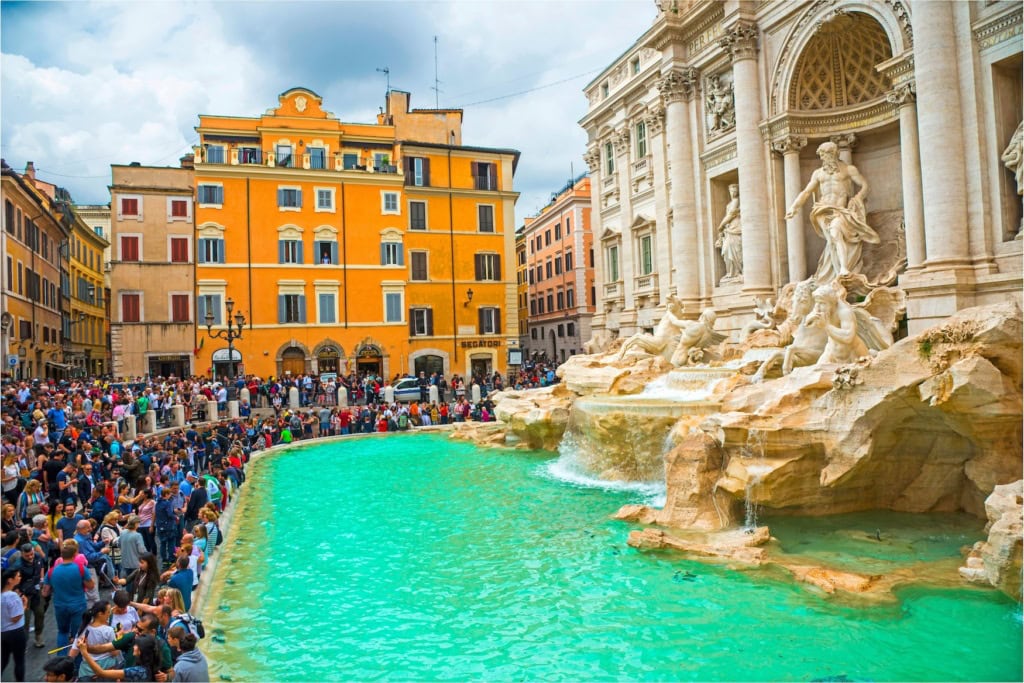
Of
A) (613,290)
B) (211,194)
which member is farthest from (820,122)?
(211,194)

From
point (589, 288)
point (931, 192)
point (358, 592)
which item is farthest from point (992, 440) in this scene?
point (589, 288)

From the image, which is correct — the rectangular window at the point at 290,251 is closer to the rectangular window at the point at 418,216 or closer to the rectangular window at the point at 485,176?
the rectangular window at the point at 418,216

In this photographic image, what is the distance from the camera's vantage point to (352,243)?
112 feet

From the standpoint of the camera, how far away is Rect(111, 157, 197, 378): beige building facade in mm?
31172

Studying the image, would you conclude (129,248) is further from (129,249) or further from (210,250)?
(210,250)

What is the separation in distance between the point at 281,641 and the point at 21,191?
26.1 m

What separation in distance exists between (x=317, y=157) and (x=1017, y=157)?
28.8 meters

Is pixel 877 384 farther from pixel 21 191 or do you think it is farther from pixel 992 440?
pixel 21 191

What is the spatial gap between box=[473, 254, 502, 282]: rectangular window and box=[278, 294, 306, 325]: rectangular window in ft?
29.1

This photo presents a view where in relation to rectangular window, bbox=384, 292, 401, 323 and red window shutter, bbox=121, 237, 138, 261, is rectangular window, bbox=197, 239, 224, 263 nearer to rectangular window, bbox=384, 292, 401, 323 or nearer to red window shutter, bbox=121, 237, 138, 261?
red window shutter, bbox=121, 237, 138, 261

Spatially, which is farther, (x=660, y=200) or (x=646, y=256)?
(x=646, y=256)

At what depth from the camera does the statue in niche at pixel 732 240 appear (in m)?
20.4

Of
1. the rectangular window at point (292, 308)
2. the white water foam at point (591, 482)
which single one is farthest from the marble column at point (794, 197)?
the rectangular window at point (292, 308)

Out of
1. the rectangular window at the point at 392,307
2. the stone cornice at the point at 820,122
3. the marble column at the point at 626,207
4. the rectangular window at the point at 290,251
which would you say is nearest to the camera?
the stone cornice at the point at 820,122
